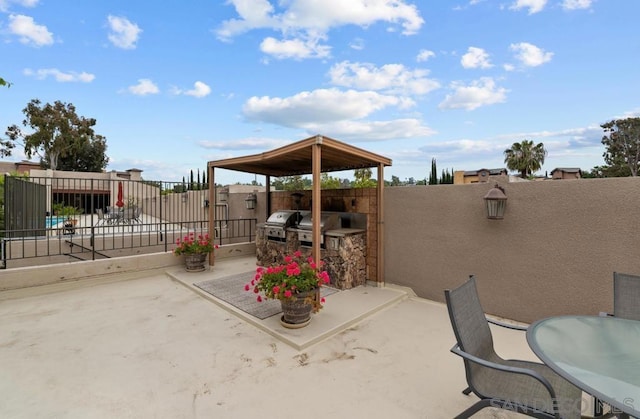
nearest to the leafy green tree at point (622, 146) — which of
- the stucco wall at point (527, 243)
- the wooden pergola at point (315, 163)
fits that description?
the stucco wall at point (527, 243)

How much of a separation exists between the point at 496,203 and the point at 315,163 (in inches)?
95.4

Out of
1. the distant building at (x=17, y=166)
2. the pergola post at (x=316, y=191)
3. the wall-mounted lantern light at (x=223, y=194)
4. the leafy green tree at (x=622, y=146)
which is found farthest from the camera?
the leafy green tree at (x=622, y=146)

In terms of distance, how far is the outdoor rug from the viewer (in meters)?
3.98

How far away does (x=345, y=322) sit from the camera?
11.8 feet

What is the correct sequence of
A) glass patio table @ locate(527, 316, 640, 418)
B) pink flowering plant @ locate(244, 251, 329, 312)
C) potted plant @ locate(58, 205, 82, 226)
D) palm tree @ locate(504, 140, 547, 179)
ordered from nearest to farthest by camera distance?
glass patio table @ locate(527, 316, 640, 418) < pink flowering plant @ locate(244, 251, 329, 312) < potted plant @ locate(58, 205, 82, 226) < palm tree @ locate(504, 140, 547, 179)

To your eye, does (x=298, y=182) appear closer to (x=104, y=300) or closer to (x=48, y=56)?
(x=48, y=56)

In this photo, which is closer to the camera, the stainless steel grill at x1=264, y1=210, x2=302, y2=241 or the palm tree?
the stainless steel grill at x1=264, y1=210, x2=302, y2=241

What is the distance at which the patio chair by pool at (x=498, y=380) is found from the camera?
5.05ft

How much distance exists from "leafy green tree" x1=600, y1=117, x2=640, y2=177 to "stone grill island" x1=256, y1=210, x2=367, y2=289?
119 ft

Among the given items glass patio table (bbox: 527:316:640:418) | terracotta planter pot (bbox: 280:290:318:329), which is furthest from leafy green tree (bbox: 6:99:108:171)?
glass patio table (bbox: 527:316:640:418)

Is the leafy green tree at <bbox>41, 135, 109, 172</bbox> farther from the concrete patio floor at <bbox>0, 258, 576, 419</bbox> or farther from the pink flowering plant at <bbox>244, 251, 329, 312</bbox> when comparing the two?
the pink flowering plant at <bbox>244, 251, 329, 312</bbox>

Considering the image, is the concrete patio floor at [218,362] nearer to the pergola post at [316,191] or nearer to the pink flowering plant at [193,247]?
the pergola post at [316,191]

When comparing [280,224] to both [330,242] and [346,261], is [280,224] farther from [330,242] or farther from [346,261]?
[346,261]

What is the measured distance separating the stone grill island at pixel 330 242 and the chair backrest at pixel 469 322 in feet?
9.10
